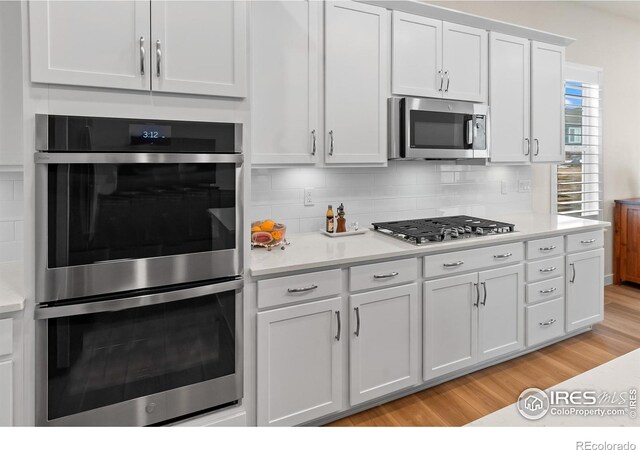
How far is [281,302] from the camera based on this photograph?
1888 mm

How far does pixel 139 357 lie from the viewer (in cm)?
163

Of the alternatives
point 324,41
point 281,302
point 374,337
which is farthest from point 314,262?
point 324,41

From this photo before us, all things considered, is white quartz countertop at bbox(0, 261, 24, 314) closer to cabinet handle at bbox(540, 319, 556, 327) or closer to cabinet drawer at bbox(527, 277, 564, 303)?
cabinet drawer at bbox(527, 277, 564, 303)

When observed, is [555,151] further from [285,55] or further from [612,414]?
[612,414]

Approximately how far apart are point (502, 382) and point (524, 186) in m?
2.01

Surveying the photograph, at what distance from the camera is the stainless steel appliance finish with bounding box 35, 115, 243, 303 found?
144cm

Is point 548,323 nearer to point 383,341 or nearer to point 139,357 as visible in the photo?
point 383,341

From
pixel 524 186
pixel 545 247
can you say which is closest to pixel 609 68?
pixel 524 186

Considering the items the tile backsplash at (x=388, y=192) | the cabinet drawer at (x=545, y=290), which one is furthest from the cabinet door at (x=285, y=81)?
the cabinet drawer at (x=545, y=290)

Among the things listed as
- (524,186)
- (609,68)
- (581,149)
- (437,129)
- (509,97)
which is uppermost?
(609,68)

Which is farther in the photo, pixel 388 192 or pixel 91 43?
pixel 388 192

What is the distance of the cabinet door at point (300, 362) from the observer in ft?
6.15

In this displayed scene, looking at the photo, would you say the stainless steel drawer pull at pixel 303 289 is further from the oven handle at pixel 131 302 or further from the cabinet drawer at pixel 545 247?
the cabinet drawer at pixel 545 247
